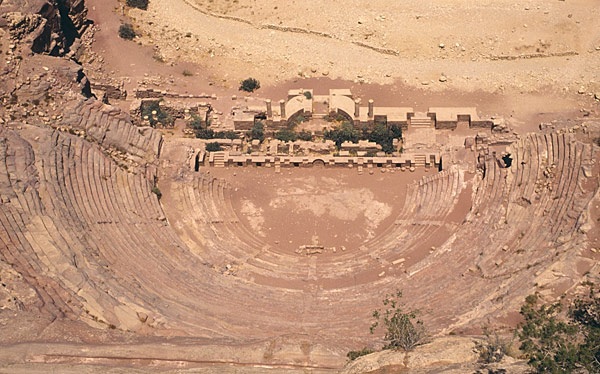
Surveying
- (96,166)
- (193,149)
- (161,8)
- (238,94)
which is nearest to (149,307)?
(96,166)

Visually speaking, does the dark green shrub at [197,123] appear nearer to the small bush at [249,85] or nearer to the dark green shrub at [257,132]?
the dark green shrub at [257,132]

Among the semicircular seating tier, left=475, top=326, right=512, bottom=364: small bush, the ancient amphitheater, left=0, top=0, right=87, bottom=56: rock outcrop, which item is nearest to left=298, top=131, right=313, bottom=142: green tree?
the ancient amphitheater

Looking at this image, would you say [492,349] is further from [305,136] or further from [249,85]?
[249,85]

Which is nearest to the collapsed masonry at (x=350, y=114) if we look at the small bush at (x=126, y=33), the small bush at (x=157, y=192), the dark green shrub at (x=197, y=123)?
the dark green shrub at (x=197, y=123)

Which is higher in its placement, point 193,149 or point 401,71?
point 401,71

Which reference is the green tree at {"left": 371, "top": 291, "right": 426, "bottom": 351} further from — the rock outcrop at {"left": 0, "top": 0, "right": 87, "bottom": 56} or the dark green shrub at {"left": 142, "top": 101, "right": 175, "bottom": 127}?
the rock outcrop at {"left": 0, "top": 0, "right": 87, "bottom": 56}

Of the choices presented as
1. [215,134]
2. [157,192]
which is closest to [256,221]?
[157,192]

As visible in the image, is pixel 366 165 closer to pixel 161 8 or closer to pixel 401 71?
pixel 401 71

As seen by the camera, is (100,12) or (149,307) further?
(100,12)
